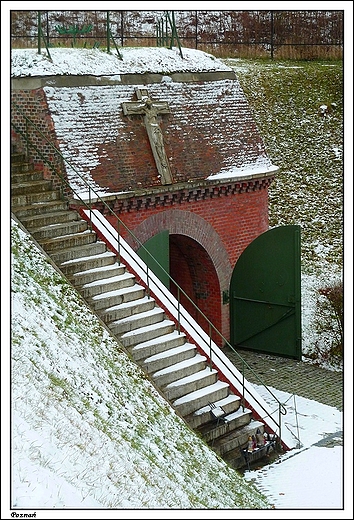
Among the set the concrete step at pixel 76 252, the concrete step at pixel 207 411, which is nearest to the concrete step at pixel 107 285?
the concrete step at pixel 76 252

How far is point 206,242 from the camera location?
1733cm

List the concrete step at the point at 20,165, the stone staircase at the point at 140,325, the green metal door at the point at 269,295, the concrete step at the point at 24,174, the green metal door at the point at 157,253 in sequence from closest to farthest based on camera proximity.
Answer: the stone staircase at the point at 140,325 → the concrete step at the point at 24,174 → the concrete step at the point at 20,165 → the green metal door at the point at 157,253 → the green metal door at the point at 269,295

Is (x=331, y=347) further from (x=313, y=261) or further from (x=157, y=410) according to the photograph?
(x=157, y=410)

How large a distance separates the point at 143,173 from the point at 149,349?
4381mm

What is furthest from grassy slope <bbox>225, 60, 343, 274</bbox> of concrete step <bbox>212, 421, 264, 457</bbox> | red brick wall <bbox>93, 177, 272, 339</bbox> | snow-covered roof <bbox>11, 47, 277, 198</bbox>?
concrete step <bbox>212, 421, 264, 457</bbox>

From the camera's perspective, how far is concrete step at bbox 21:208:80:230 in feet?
45.8

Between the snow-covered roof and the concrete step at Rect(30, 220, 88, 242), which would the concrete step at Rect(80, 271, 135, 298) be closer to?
the concrete step at Rect(30, 220, 88, 242)

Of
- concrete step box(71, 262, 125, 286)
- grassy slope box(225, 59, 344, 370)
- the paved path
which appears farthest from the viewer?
grassy slope box(225, 59, 344, 370)

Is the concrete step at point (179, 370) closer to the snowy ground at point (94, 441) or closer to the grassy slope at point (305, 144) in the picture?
the snowy ground at point (94, 441)

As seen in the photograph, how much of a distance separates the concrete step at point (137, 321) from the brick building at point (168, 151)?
2.42 metres

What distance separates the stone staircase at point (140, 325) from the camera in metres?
12.6

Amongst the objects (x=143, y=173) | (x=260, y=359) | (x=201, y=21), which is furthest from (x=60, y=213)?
(x=201, y=21)

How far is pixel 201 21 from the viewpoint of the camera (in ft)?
89.3

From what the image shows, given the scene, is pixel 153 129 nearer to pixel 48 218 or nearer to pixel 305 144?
pixel 48 218
